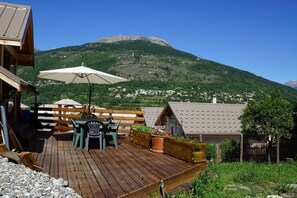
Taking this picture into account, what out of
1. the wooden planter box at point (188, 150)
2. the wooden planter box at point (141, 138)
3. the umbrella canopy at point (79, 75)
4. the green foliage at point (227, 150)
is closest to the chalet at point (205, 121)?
the green foliage at point (227, 150)

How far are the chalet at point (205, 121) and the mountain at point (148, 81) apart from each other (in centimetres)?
1744

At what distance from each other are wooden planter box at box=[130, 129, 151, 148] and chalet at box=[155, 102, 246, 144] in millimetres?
13060

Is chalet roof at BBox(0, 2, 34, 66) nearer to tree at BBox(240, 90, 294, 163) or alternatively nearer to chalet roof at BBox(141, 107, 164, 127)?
tree at BBox(240, 90, 294, 163)

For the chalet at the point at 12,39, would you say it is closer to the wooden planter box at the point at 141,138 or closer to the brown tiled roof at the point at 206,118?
the wooden planter box at the point at 141,138

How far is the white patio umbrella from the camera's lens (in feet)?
30.9

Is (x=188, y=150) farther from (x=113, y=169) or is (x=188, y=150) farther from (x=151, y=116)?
(x=151, y=116)

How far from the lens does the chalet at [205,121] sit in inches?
955

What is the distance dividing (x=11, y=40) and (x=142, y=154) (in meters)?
3.95

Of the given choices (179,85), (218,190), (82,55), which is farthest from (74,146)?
(82,55)

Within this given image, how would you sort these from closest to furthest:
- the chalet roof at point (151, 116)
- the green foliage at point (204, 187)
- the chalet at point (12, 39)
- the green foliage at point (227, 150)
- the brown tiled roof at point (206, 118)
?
the chalet at point (12, 39), the green foliage at point (204, 187), the green foliage at point (227, 150), the brown tiled roof at point (206, 118), the chalet roof at point (151, 116)

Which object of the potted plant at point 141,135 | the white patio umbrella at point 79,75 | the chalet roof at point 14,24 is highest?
the chalet roof at point 14,24

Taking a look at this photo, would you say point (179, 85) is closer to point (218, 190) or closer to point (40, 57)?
point (40, 57)

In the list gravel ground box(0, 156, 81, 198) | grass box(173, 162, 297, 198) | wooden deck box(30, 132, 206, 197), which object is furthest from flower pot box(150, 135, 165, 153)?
gravel ground box(0, 156, 81, 198)

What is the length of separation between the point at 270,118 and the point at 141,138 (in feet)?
31.0
